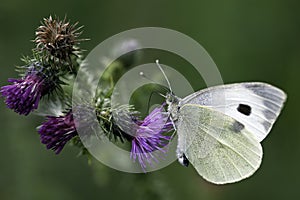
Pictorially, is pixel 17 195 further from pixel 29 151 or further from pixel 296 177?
pixel 296 177

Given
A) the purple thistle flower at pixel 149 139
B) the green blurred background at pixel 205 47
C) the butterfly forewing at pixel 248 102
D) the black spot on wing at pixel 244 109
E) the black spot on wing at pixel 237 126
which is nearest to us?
the purple thistle flower at pixel 149 139

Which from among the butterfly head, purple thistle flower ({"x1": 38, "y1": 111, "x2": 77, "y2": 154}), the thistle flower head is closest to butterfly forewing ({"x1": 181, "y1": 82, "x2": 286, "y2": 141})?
the butterfly head

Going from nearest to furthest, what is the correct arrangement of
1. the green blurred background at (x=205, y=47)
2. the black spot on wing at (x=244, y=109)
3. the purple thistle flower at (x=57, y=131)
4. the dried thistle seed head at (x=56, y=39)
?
the purple thistle flower at (x=57, y=131)
the dried thistle seed head at (x=56, y=39)
the black spot on wing at (x=244, y=109)
the green blurred background at (x=205, y=47)

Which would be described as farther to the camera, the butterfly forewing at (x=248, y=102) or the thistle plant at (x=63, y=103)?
the butterfly forewing at (x=248, y=102)

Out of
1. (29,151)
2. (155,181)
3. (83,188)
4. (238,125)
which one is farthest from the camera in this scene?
(83,188)

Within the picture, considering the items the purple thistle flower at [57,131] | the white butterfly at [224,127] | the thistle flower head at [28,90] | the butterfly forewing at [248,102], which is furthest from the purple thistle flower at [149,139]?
the thistle flower head at [28,90]

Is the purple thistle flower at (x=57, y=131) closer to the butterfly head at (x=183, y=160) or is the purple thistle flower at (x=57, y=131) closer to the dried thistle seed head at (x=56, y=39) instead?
the dried thistle seed head at (x=56, y=39)

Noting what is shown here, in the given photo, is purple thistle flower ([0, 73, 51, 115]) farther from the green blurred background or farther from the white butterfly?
the green blurred background

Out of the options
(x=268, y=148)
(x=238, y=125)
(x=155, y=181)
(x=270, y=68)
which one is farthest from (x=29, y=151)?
(x=270, y=68)

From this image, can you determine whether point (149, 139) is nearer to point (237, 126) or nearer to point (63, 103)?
point (63, 103)
